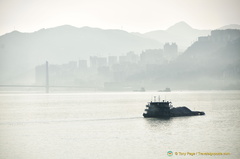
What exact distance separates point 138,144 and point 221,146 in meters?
12.0

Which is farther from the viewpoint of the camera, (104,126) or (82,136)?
(104,126)

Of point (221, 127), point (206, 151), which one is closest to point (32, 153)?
point (206, 151)

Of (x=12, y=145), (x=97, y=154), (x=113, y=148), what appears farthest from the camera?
(x=12, y=145)

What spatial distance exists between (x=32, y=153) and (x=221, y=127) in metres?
39.6

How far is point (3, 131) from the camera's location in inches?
3410

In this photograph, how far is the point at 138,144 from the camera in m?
66.0

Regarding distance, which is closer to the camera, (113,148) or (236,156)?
(236,156)

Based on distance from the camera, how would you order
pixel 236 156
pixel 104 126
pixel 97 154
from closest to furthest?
pixel 236 156, pixel 97 154, pixel 104 126

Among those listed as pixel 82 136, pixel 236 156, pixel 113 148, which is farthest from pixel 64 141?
pixel 236 156

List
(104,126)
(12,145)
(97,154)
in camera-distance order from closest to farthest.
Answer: (97,154) < (12,145) < (104,126)

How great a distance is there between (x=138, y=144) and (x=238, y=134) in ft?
62.5

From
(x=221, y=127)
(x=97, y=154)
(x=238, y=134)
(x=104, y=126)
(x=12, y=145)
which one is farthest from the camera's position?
(x=104, y=126)

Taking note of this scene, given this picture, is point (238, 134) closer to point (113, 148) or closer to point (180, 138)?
point (180, 138)

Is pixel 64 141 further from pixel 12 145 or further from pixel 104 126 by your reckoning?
pixel 104 126
